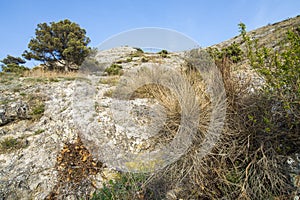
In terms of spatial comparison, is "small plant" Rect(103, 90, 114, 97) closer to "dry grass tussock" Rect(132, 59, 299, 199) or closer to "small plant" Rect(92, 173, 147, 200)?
"small plant" Rect(92, 173, 147, 200)

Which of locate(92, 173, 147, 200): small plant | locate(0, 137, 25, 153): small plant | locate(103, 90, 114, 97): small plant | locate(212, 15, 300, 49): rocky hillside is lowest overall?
locate(92, 173, 147, 200): small plant

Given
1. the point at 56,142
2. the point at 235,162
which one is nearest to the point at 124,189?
the point at 235,162

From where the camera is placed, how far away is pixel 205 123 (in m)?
2.21

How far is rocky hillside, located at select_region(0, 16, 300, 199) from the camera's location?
2.52 meters

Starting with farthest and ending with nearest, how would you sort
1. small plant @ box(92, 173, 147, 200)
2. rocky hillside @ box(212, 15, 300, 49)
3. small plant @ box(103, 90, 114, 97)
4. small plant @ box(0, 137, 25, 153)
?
small plant @ box(103, 90, 114, 97)
small plant @ box(0, 137, 25, 153)
rocky hillside @ box(212, 15, 300, 49)
small plant @ box(92, 173, 147, 200)

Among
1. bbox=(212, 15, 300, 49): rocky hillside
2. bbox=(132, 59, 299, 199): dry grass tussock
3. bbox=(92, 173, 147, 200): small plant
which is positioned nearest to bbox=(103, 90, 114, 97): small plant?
bbox=(92, 173, 147, 200): small plant

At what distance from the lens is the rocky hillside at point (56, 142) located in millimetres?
2518

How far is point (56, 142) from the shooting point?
10.5 ft

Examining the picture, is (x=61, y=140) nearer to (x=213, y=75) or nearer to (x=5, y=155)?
(x=5, y=155)

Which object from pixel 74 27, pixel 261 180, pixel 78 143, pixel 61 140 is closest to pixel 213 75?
pixel 261 180

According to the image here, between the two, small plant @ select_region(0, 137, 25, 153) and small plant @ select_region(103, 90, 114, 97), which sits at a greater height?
small plant @ select_region(103, 90, 114, 97)

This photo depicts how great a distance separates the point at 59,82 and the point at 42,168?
3.66 m

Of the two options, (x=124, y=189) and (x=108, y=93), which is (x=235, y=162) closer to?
(x=124, y=189)

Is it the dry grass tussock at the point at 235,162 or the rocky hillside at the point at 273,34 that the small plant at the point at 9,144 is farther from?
the rocky hillside at the point at 273,34
